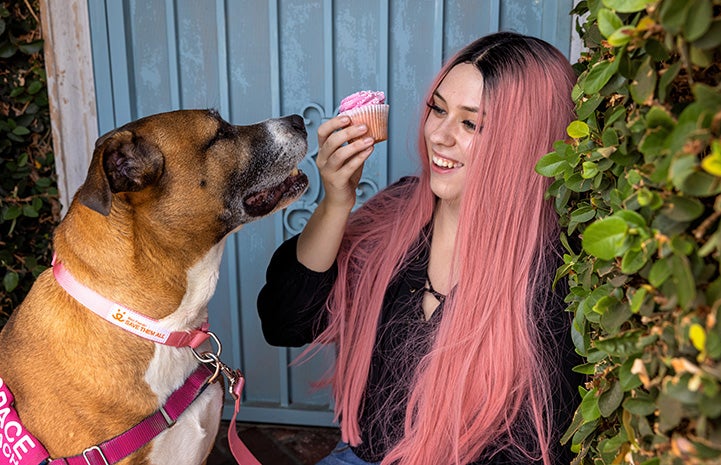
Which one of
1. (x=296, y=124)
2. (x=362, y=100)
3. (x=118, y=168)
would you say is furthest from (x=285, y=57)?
(x=118, y=168)

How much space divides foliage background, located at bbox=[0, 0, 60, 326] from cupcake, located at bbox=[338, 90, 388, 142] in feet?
6.36

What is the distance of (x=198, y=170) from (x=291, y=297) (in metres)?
0.52

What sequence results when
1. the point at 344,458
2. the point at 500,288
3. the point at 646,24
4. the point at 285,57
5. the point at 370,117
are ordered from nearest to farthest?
the point at 646,24 < the point at 500,288 < the point at 370,117 < the point at 344,458 < the point at 285,57

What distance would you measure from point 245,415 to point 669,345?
300 centimetres

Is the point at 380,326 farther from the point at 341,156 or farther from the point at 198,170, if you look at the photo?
the point at 198,170

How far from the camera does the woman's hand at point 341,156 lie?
1834 millimetres

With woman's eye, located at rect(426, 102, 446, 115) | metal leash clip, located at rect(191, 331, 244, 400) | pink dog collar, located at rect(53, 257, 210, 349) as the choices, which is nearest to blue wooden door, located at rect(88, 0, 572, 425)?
woman's eye, located at rect(426, 102, 446, 115)

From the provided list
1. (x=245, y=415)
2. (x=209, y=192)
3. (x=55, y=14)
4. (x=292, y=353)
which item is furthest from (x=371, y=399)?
(x=55, y=14)

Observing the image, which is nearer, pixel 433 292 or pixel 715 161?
pixel 715 161

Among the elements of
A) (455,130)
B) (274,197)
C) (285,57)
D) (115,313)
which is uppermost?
(285,57)

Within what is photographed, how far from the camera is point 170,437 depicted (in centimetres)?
176

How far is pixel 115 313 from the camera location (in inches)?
66.6

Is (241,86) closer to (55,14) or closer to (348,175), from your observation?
(55,14)

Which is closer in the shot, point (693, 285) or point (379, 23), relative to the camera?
point (693, 285)
